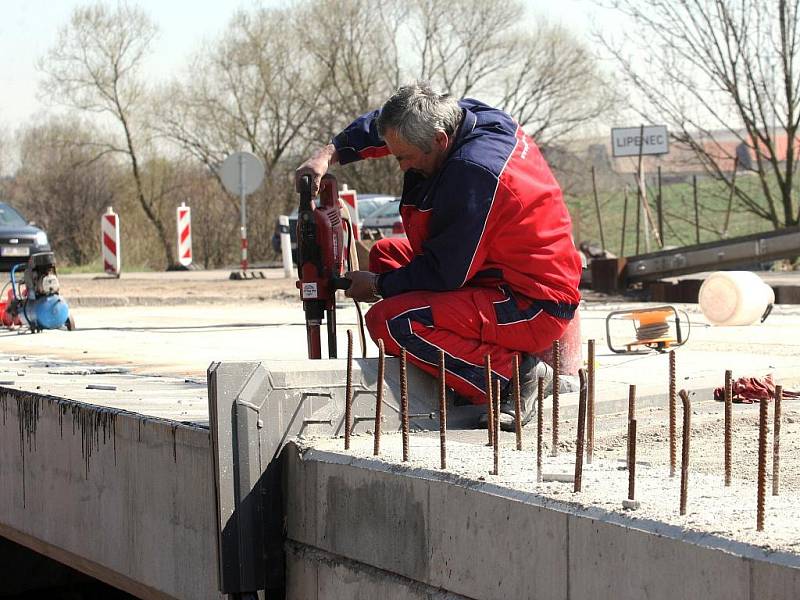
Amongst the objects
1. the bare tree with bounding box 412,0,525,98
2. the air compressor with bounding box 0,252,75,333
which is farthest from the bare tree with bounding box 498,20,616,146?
the air compressor with bounding box 0,252,75,333

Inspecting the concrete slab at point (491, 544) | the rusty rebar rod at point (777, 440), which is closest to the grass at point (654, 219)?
the concrete slab at point (491, 544)

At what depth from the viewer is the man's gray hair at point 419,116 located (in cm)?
496

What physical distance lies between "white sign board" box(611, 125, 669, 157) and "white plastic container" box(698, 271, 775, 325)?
9818 millimetres

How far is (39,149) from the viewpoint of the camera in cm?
4225

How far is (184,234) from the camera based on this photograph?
90.8ft

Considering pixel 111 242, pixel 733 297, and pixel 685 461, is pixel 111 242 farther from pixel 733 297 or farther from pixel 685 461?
pixel 685 461

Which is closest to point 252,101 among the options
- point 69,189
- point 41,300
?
point 69,189

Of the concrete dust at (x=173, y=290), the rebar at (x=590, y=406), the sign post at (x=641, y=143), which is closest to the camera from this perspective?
the rebar at (x=590, y=406)

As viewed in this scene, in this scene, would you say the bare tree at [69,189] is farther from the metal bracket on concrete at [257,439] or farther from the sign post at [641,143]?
the metal bracket on concrete at [257,439]

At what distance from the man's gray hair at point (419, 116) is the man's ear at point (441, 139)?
1cm

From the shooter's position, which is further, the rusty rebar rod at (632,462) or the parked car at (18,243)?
the parked car at (18,243)

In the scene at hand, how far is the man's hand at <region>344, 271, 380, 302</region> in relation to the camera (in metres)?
5.35

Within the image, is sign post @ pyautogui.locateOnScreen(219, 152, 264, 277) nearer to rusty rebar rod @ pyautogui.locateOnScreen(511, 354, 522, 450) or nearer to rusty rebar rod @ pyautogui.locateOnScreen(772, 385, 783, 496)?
rusty rebar rod @ pyautogui.locateOnScreen(511, 354, 522, 450)

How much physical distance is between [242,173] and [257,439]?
18557 mm
